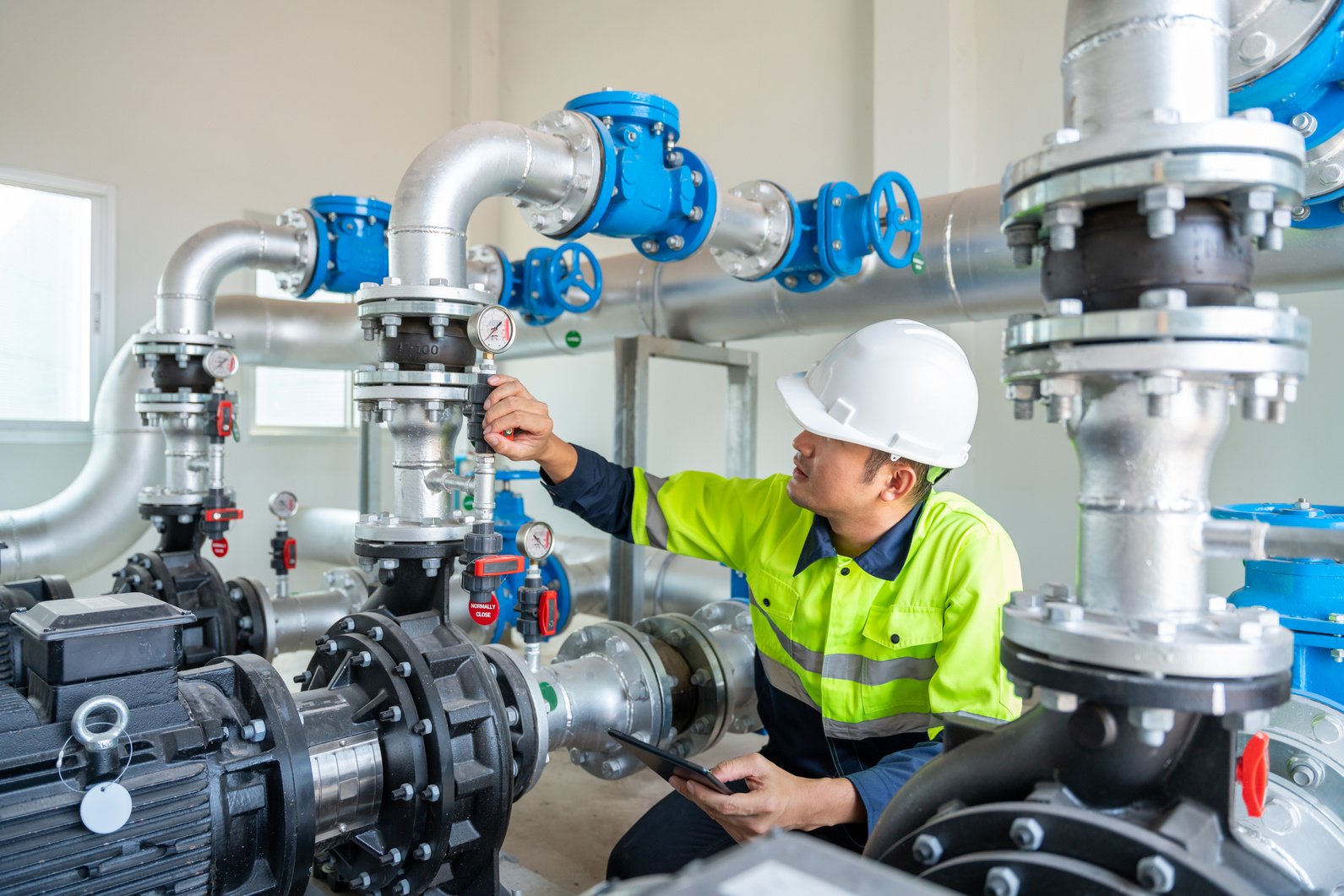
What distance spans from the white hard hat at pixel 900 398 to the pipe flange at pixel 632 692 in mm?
762

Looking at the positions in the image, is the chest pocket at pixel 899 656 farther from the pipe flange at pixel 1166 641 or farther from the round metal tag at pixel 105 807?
the round metal tag at pixel 105 807

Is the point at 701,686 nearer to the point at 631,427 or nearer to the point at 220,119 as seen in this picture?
the point at 631,427

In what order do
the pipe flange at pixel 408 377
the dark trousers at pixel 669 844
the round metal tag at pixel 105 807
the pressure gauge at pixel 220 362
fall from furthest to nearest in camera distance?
the pressure gauge at pixel 220 362 < the dark trousers at pixel 669 844 < the pipe flange at pixel 408 377 < the round metal tag at pixel 105 807

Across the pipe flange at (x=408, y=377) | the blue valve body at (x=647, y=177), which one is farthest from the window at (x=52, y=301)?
the pipe flange at (x=408, y=377)

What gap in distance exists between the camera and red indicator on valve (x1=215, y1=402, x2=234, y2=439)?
8.20 feet

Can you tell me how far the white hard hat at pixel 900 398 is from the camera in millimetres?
1386

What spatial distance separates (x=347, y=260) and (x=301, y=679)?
68.5 inches

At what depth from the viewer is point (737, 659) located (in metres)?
2.11

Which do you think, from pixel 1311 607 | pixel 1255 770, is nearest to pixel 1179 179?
pixel 1255 770

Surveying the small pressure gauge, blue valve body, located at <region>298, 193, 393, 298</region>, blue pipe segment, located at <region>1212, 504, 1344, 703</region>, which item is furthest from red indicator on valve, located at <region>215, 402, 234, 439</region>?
blue pipe segment, located at <region>1212, 504, 1344, 703</region>

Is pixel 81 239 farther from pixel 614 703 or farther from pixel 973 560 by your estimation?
pixel 973 560

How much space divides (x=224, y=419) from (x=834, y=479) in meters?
1.82

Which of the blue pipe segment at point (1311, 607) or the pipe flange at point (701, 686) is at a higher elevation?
the blue pipe segment at point (1311, 607)

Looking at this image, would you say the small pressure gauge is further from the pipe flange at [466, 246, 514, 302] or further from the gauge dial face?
the gauge dial face
